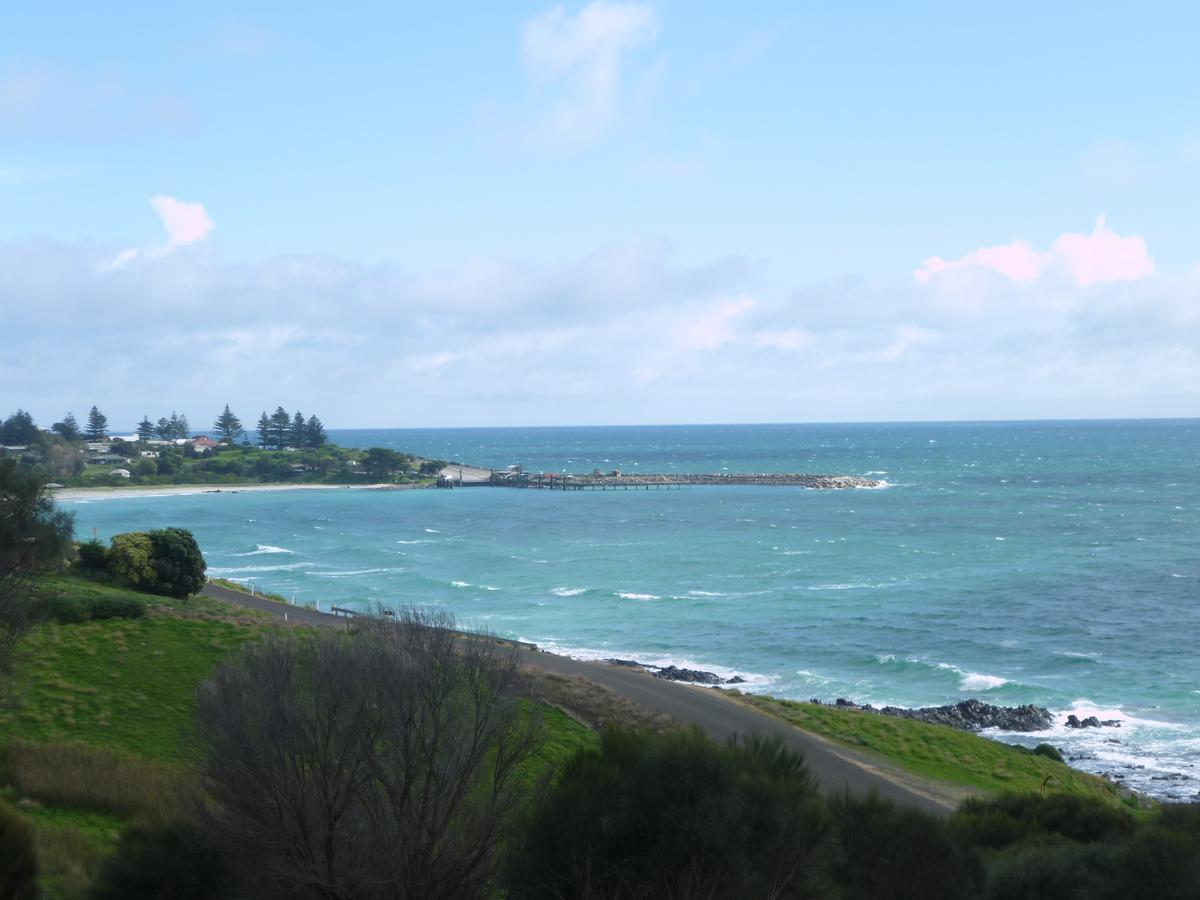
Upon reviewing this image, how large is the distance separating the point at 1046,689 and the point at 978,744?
387 inches

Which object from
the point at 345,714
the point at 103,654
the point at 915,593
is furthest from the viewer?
the point at 915,593

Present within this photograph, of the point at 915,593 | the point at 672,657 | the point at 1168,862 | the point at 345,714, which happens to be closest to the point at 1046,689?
the point at 672,657

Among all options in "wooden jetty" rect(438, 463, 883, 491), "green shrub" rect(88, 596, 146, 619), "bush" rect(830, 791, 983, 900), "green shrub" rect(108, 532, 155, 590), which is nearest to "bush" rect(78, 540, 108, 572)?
"green shrub" rect(108, 532, 155, 590)

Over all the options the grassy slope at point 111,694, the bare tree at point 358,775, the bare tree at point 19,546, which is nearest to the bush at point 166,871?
the bare tree at point 358,775

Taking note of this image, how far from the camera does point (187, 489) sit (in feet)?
403

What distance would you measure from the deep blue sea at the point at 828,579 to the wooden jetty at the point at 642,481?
9468 millimetres

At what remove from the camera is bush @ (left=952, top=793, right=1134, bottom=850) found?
53.6ft

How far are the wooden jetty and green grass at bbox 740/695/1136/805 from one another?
93.3 meters

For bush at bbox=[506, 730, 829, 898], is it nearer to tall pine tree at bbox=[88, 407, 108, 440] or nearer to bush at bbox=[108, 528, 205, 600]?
bush at bbox=[108, 528, 205, 600]

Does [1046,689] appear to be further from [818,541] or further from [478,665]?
→ [818,541]

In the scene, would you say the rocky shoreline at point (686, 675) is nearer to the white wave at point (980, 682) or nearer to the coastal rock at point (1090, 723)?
the white wave at point (980, 682)

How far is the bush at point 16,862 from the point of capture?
40.5ft

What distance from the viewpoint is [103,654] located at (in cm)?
2730

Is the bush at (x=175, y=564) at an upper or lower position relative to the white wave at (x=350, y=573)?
upper
